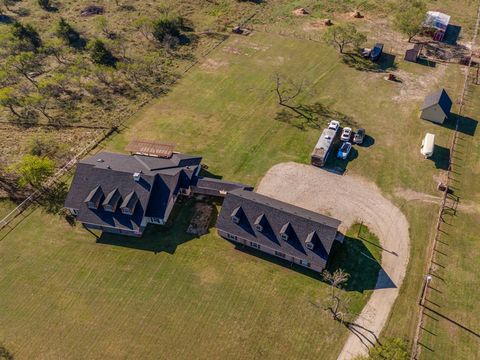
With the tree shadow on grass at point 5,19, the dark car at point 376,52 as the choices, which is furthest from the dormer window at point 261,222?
the tree shadow on grass at point 5,19

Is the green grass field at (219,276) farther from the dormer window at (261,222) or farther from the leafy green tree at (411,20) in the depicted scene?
the leafy green tree at (411,20)

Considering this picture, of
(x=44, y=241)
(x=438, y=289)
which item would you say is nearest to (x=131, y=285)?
(x=44, y=241)

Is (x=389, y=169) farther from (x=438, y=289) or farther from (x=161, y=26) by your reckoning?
(x=161, y=26)

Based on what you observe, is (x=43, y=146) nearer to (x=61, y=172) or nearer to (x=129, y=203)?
(x=61, y=172)

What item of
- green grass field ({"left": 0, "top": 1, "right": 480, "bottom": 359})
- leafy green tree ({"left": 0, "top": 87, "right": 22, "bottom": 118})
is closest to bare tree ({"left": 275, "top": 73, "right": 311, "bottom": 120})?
green grass field ({"left": 0, "top": 1, "right": 480, "bottom": 359})

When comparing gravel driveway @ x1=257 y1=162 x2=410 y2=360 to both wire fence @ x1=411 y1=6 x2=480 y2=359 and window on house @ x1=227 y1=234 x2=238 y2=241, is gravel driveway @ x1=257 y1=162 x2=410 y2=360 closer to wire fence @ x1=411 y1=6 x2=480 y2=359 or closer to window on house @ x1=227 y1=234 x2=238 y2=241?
wire fence @ x1=411 y1=6 x2=480 y2=359

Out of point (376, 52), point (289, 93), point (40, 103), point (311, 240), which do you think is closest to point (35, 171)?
point (40, 103)
